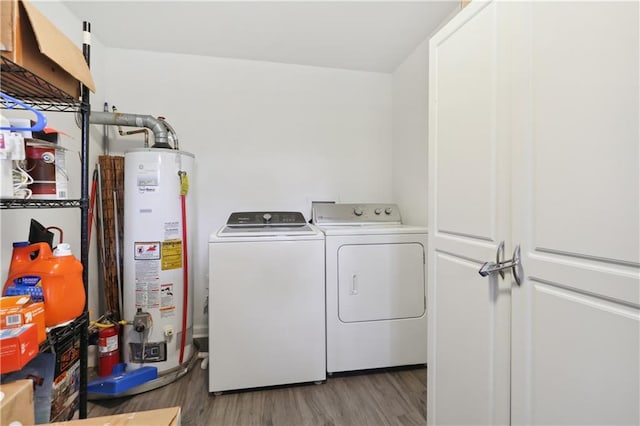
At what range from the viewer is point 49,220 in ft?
5.25

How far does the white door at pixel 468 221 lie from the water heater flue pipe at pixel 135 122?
5.88 ft

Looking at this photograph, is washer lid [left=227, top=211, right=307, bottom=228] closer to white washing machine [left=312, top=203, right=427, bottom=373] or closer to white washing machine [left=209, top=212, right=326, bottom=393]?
white washing machine [left=209, top=212, right=326, bottom=393]

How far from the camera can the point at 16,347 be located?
79 centimetres

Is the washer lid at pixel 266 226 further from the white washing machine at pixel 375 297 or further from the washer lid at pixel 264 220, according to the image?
the white washing machine at pixel 375 297

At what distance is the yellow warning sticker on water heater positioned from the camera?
1.85 meters

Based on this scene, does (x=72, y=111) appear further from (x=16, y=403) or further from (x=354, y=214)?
(x=354, y=214)

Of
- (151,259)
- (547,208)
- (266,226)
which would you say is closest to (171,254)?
(151,259)

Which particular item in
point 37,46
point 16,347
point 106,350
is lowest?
point 106,350

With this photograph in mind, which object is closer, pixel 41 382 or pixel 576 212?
pixel 576 212

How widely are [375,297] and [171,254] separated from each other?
4.61 feet

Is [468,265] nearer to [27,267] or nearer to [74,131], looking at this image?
[27,267]

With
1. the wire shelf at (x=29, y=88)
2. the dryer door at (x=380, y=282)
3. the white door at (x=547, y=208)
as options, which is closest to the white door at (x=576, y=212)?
the white door at (x=547, y=208)

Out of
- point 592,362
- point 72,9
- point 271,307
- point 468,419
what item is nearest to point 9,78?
point 72,9

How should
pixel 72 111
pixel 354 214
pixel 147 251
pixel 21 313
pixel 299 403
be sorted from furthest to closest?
1. pixel 354 214
2. pixel 147 251
3. pixel 299 403
4. pixel 72 111
5. pixel 21 313
